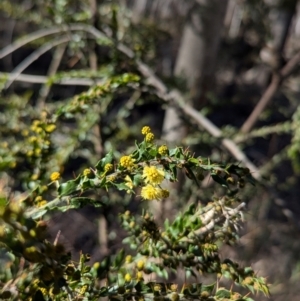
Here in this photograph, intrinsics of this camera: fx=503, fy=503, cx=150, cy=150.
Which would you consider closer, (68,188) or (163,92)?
(68,188)

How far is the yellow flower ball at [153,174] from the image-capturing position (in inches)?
20.2

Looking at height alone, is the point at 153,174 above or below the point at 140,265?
above

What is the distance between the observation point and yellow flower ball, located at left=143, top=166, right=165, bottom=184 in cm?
51

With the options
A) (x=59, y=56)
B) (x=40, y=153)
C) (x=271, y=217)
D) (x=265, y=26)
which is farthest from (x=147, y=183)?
(x=271, y=217)

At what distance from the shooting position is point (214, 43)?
1531mm

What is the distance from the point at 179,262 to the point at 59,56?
3.74 feet

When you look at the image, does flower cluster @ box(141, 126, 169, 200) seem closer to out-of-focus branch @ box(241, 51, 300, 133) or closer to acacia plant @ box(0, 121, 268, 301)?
acacia plant @ box(0, 121, 268, 301)

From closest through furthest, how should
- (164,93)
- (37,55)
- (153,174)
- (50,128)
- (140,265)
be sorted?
(153,174) < (140,265) < (50,128) < (164,93) < (37,55)

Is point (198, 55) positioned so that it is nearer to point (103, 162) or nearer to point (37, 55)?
point (37, 55)

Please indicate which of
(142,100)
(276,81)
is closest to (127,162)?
(142,100)

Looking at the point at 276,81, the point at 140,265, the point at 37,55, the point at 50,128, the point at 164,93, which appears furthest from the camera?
the point at 276,81

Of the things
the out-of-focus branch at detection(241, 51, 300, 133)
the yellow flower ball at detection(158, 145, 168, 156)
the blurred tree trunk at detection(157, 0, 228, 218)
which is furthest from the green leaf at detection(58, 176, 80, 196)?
the out-of-focus branch at detection(241, 51, 300, 133)

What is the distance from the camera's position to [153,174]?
0.51 m

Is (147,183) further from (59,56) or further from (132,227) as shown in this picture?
(59,56)
